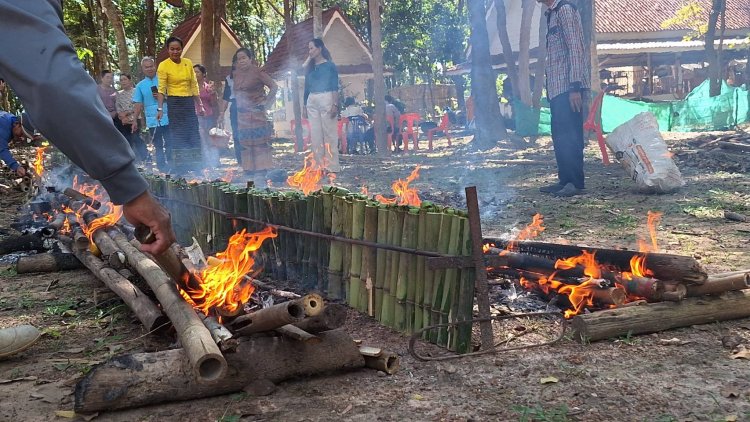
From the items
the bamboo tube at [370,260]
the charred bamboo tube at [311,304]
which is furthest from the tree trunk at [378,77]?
the charred bamboo tube at [311,304]

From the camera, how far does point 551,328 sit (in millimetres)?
4062

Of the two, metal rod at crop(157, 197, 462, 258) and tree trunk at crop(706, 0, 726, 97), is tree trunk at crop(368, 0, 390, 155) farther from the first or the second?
metal rod at crop(157, 197, 462, 258)

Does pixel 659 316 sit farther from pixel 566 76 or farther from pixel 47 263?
pixel 47 263

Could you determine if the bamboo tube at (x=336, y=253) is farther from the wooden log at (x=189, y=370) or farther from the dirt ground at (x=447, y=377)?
the wooden log at (x=189, y=370)

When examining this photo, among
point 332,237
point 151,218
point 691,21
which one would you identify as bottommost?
point 332,237

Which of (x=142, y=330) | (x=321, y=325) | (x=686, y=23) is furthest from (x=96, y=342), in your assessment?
(x=686, y=23)

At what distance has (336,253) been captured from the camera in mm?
4562

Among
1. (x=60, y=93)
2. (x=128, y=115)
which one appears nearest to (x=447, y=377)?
(x=60, y=93)

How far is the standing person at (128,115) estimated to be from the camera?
1262cm

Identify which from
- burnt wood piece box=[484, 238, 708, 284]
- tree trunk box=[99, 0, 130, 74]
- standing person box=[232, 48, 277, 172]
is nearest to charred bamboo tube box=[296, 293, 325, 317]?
burnt wood piece box=[484, 238, 708, 284]

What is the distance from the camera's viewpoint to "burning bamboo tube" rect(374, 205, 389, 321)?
414 cm

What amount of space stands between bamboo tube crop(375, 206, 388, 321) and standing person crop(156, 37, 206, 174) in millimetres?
7385

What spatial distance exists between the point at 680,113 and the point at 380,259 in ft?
61.6

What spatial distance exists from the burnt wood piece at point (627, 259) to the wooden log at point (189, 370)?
1.73 meters
